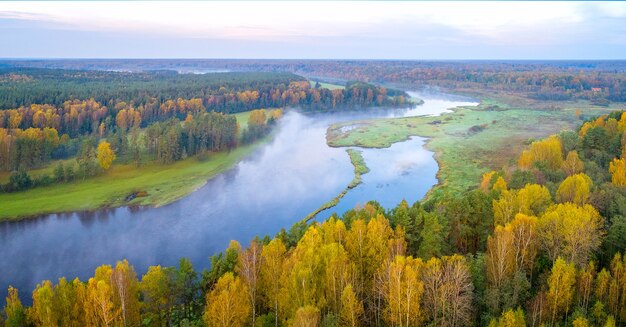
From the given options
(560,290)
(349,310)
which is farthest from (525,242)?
(349,310)

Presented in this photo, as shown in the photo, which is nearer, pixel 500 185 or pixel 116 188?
pixel 500 185

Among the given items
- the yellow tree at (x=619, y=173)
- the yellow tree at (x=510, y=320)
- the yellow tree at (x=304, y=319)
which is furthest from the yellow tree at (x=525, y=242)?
the yellow tree at (x=619, y=173)

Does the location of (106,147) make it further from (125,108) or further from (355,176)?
(355,176)

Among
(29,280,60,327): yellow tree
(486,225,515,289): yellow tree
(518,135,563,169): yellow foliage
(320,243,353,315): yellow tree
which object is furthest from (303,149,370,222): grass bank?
(29,280,60,327): yellow tree

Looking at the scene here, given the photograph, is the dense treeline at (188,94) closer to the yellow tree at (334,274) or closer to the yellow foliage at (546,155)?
the yellow foliage at (546,155)

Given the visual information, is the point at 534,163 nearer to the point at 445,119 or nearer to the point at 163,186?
the point at 163,186

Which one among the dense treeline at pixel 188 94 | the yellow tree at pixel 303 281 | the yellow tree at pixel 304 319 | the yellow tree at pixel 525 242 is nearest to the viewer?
the yellow tree at pixel 304 319

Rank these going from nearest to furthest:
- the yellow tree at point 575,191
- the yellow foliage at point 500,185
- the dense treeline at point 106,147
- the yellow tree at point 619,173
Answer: the yellow tree at point 575,191 → the yellow foliage at point 500,185 → the yellow tree at point 619,173 → the dense treeline at point 106,147
